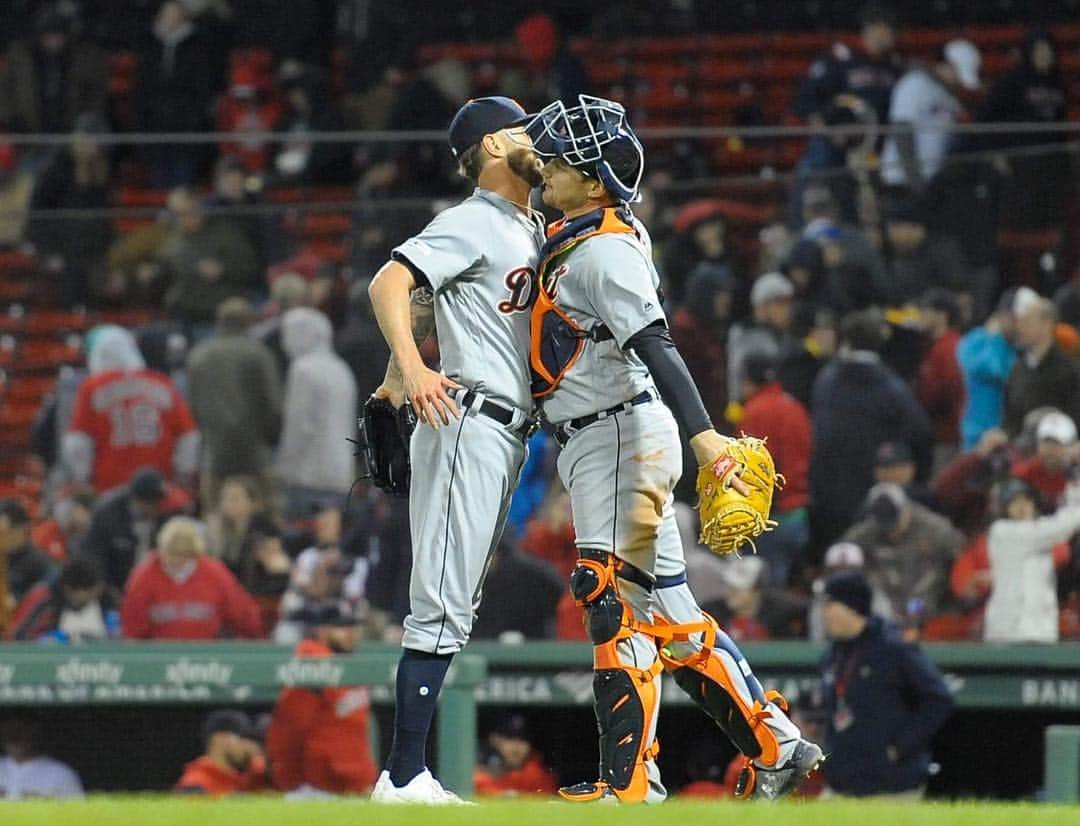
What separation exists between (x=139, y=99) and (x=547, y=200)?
920 centimetres

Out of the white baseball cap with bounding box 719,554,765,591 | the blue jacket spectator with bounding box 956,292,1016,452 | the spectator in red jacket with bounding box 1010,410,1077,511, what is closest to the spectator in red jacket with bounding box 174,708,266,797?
the white baseball cap with bounding box 719,554,765,591

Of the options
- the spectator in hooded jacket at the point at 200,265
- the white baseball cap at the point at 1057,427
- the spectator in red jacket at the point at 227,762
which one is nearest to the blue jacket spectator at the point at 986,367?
the white baseball cap at the point at 1057,427

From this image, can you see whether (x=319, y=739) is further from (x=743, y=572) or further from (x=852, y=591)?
(x=852, y=591)

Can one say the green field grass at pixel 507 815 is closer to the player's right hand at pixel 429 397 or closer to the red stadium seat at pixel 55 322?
the player's right hand at pixel 429 397

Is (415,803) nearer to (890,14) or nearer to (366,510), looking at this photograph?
(366,510)

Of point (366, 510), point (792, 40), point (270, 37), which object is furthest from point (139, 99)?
point (366, 510)

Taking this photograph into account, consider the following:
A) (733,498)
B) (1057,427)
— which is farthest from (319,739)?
(733,498)

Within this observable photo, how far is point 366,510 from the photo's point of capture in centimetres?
867

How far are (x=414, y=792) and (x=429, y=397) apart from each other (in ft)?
3.04

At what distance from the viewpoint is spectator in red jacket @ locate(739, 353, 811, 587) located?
824 cm

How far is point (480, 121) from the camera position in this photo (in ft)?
17.8

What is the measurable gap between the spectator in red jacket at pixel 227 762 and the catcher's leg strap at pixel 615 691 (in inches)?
138

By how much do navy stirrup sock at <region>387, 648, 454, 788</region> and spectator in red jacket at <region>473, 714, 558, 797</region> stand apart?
123 inches

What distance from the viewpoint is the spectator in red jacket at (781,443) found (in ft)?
27.0
